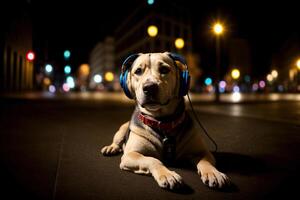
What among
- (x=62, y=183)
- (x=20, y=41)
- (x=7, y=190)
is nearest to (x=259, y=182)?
(x=62, y=183)

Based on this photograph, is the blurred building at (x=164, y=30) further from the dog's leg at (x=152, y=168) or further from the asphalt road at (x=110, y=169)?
the dog's leg at (x=152, y=168)

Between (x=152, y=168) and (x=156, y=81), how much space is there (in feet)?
3.09

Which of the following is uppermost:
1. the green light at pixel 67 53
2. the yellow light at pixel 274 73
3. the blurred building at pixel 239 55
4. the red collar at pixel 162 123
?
the blurred building at pixel 239 55

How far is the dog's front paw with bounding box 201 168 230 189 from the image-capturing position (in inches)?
125

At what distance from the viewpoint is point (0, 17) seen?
94.1 feet

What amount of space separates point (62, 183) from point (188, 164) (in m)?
1.52

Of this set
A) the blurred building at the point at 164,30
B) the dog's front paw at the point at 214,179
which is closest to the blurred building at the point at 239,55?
the blurred building at the point at 164,30

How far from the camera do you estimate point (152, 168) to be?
11.3 feet

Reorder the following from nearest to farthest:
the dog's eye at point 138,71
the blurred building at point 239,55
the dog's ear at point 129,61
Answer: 1. the dog's eye at point 138,71
2. the dog's ear at point 129,61
3. the blurred building at point 239,55

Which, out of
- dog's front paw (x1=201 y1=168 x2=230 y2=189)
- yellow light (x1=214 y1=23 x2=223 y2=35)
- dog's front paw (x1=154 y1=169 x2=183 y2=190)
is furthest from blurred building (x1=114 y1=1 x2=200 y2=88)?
dog's front paw (x1=154 y1=169 x2=183 y2=190)

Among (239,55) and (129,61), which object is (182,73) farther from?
(239,55)

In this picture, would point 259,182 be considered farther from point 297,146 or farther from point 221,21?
point 221,21

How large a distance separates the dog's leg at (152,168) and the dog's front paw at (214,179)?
10.8 inches

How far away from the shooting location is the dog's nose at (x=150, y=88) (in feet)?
12.3
